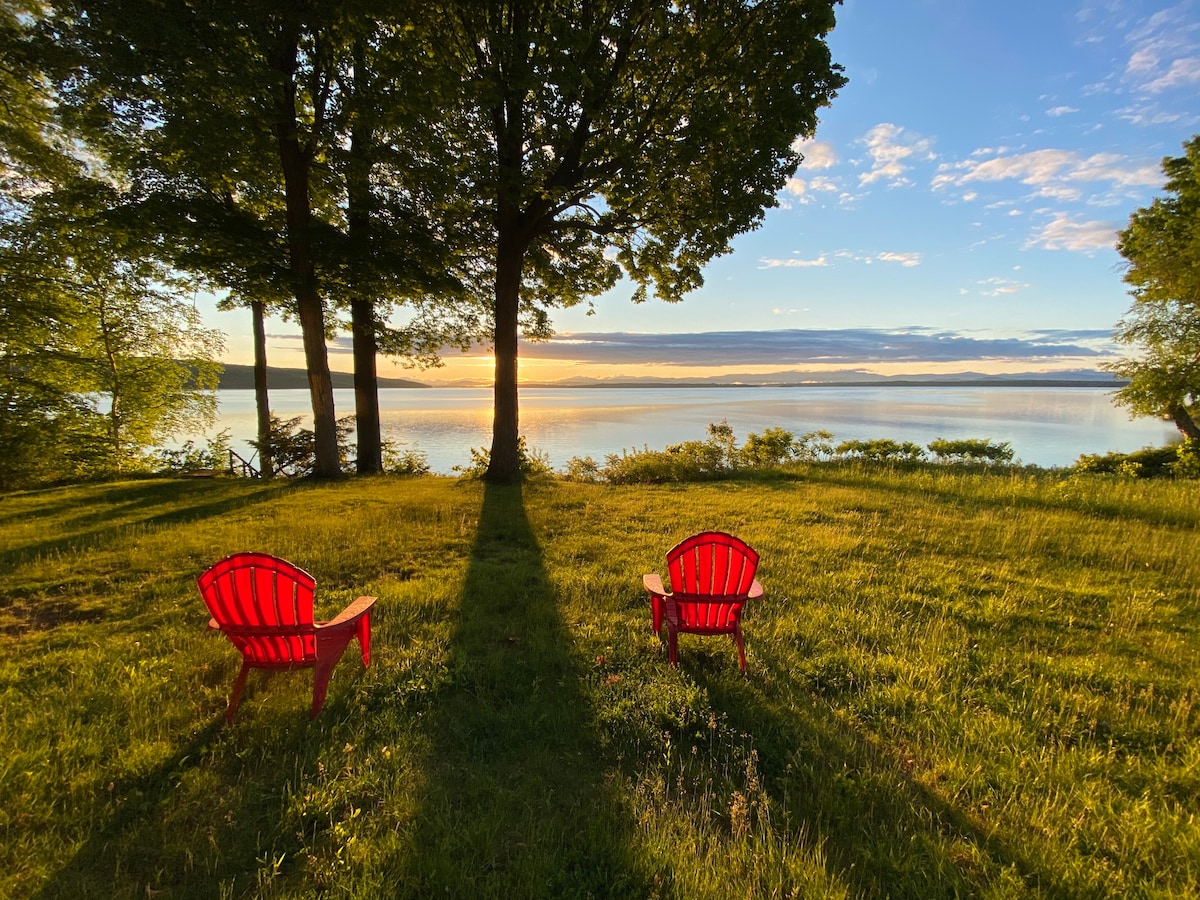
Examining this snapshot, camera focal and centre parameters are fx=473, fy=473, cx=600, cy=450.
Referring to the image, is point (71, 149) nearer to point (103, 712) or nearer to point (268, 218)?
point (268, 218)

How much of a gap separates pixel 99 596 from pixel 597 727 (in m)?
5.58

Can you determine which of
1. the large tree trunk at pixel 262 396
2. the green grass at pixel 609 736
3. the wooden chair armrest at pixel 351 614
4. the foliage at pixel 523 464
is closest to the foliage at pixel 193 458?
the large tree trunk at pixel 262 396

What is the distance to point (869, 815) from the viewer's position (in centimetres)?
240

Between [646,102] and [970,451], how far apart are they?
14.9m

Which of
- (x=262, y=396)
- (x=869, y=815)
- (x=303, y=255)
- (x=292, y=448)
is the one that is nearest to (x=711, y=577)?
(x=869, y=815)

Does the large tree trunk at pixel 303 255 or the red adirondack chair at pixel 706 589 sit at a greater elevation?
the large tree trunk at pixel 303 255

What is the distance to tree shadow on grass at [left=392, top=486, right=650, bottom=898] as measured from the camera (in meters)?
2.06

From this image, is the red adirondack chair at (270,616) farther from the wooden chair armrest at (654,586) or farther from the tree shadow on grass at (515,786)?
the wooden chair armrest at (654,586)

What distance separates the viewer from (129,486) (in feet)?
36.3

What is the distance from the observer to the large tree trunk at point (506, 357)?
1116cm

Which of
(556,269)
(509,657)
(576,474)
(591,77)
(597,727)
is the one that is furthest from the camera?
(576,474)

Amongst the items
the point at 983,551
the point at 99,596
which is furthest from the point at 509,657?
the point at 983,551

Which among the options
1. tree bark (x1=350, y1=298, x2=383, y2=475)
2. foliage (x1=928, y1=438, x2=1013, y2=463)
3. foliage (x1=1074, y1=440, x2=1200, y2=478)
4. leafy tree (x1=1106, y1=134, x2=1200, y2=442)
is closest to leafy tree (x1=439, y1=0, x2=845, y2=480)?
tree bark (x1=350, y1=298, x2=383, y2=475)

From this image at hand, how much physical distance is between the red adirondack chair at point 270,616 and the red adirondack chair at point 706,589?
7.91ft
